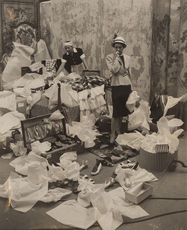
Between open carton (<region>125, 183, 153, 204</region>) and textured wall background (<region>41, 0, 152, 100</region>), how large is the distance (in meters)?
3.08

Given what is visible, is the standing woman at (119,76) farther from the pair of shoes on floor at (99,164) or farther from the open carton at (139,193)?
the open carton at (139,193)

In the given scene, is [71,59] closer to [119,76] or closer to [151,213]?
[119,76]

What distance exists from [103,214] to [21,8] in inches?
301

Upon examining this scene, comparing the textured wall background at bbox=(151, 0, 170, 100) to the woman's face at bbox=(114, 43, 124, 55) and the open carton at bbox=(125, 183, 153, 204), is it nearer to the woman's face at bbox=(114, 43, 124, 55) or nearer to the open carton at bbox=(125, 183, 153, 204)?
the woman's face at bbox=(114, 43, 124, 55)

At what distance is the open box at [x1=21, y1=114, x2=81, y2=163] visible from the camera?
160 inches

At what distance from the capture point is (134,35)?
6.20 m

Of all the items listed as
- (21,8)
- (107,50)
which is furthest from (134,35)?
(21,8)

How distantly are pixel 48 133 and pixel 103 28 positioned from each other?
3.20 meters

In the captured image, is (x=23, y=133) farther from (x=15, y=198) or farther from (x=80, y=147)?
(x=15, y=198)

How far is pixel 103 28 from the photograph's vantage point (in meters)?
6.83

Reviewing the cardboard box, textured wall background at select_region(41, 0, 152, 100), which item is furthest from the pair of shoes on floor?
textured wall background at select_region(41, 0, 152, 100)

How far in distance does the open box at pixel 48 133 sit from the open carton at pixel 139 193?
115cm

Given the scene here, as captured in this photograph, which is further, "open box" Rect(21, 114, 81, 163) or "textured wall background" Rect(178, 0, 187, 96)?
"textured wall background" Rect(178, 0, 187, 96)

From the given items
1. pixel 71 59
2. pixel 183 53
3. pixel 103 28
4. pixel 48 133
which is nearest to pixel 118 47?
pixel 48 133
